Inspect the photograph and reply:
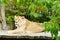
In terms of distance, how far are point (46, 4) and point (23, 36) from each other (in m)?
1.11

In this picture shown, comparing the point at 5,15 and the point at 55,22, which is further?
the point at 5,15

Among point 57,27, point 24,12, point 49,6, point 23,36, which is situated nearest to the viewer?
point 57,27

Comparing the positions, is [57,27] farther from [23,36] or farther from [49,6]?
[23,36]

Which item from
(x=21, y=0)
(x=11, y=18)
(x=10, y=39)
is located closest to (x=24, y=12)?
(x=11, y=18)

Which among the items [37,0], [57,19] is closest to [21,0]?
[37,0]

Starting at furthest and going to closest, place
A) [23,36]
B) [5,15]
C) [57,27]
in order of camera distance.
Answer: [5,15]
[23,36]
[57,27]

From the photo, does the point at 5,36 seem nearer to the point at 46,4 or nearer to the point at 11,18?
the point at 46,4

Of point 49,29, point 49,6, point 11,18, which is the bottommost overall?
point 11,18

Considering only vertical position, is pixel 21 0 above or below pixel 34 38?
above

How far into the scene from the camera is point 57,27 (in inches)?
72.9

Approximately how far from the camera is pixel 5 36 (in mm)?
3016

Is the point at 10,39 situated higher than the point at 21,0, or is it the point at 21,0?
the point at 21,0

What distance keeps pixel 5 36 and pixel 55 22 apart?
1.29m

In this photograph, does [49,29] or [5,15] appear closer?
[49,29]
